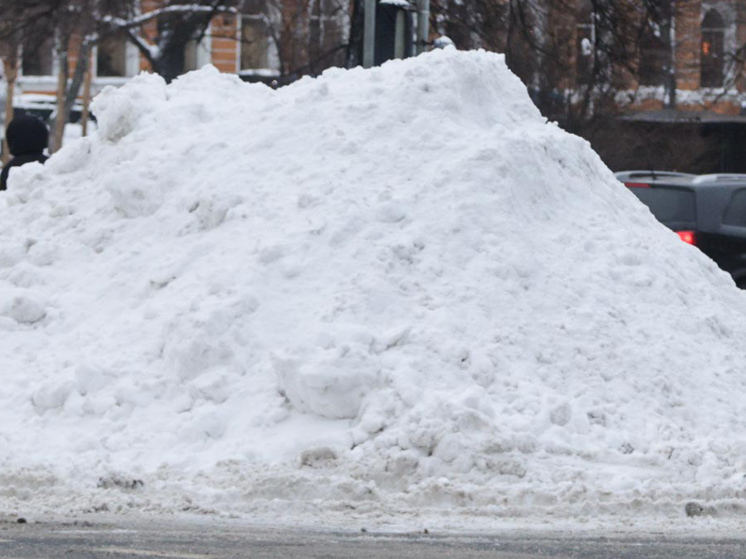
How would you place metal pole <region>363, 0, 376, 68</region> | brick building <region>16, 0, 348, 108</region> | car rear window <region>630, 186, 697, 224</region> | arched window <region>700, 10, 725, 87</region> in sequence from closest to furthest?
car rear window <region>630, 186, 697, 224</region>, metal pole <region>363, 0, 376, 68</region>, brick building <region>16, 0, 348, 108</region>, arched window <region>700, 10, 725, 87</region>

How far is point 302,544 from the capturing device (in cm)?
631

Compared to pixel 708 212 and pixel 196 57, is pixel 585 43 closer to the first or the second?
pixel 708 212

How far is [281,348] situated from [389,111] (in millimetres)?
2074

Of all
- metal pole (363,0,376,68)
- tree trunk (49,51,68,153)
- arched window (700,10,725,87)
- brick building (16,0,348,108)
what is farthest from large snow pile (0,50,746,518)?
arched window (700,10,725,87)

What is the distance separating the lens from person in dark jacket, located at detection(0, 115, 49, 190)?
1220cm

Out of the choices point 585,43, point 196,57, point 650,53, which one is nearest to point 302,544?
point 650,53

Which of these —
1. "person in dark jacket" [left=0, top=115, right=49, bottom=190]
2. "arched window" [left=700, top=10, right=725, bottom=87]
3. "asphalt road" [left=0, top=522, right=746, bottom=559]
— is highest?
"arched window" [left=700, top=10, right=725, bottom=87]

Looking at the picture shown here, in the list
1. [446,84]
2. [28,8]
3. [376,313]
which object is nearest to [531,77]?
[28,8]

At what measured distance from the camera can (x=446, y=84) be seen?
10.1 metres

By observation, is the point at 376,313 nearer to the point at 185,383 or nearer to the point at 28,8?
the point at 185,383

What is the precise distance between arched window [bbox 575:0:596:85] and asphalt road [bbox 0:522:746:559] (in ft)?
52.6

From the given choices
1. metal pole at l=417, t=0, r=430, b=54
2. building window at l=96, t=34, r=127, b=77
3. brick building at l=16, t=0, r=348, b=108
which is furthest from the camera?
building window at l=96, t=34, r=127, b=77

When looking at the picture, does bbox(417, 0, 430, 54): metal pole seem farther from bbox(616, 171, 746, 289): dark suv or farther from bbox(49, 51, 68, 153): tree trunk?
bbox(49, 51, 68, 153): tree trunk

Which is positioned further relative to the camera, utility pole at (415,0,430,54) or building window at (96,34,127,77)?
building window at (96,34,127,77)
